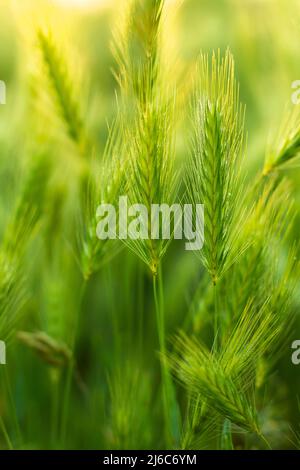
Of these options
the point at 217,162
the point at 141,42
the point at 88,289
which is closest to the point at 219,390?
the point at 217,162

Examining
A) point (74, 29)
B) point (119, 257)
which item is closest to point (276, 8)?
point (74, 29)

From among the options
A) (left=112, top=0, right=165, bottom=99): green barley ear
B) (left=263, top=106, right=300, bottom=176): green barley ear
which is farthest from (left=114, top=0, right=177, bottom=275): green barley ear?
(left=263, top=106, right=300, bottom=176): green barley ear

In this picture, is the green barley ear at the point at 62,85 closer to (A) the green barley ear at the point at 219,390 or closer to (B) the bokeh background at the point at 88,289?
(B) the bokeh background at the point at 88,289

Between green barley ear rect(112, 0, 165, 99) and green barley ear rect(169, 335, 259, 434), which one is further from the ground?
green barley ear rect(112, 0, 165, 99)

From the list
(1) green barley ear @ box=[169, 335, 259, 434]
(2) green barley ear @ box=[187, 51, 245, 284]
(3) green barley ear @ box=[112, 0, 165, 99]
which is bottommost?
(1) green barley ear @ box=[169, 335, 259, 434]

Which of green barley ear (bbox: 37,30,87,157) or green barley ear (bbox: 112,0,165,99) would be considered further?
green barley ear (bbox: 37,30,87,157)

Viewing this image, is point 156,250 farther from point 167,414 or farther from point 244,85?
point 244,85

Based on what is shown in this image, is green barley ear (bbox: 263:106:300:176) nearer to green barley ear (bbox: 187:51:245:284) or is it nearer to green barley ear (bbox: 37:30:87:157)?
green barley ear (bbox: 187:51:245:284)

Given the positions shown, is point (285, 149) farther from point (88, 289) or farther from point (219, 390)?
point (88, 289)
